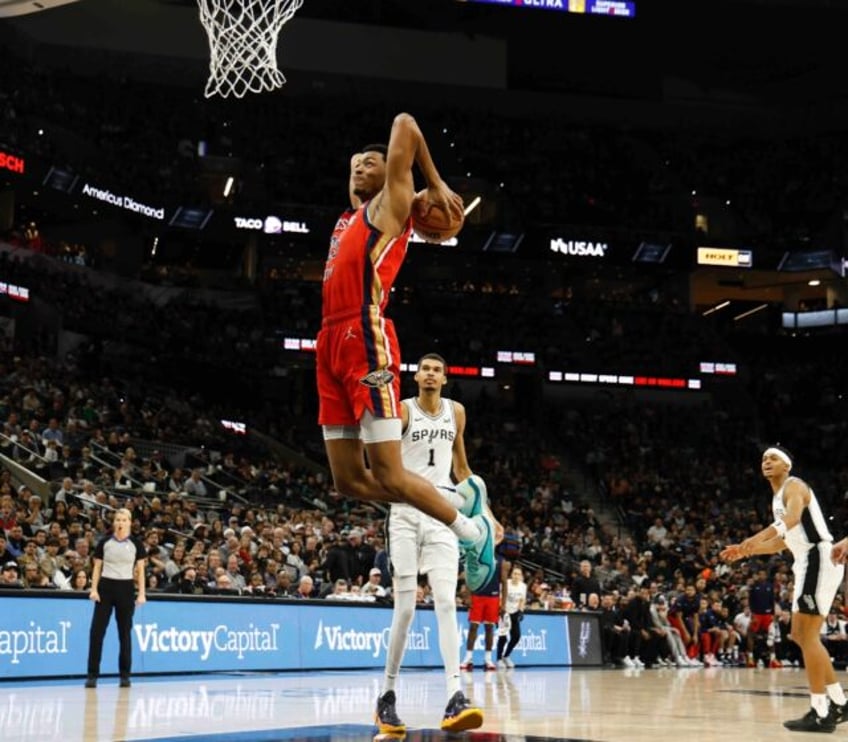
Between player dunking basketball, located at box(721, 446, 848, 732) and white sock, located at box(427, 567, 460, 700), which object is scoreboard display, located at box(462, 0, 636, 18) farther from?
white sock, located at box(427, 567, 460, 700)

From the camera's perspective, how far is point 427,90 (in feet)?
147

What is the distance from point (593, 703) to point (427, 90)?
3491 cm

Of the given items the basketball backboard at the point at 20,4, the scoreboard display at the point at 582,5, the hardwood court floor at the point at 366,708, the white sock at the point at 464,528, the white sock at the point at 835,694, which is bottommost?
the hardwood court floor at the point at 366,708

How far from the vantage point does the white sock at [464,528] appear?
288 inches

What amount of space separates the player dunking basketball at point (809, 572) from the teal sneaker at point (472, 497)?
2.99 meters

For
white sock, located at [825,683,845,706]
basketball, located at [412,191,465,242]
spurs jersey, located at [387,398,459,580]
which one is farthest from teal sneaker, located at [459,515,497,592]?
white sock, located at [825,683,845,706]

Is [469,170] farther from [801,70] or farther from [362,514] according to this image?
[362,514]

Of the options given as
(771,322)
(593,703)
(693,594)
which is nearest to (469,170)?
(771,322)

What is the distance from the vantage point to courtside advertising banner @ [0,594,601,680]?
1409 centimetres

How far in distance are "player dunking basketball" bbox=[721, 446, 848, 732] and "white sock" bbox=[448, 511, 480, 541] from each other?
3.55m

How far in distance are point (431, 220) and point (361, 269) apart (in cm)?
49

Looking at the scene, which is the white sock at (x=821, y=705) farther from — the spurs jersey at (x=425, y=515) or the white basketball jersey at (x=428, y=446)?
the white basketball jersey at (x=428, y=446)

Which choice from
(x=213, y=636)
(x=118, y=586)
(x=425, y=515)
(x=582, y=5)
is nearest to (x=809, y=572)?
(x=425, y=515)

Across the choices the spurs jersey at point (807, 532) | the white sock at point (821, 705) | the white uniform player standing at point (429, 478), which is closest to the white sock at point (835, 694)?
the white sock at point (821, 705)
